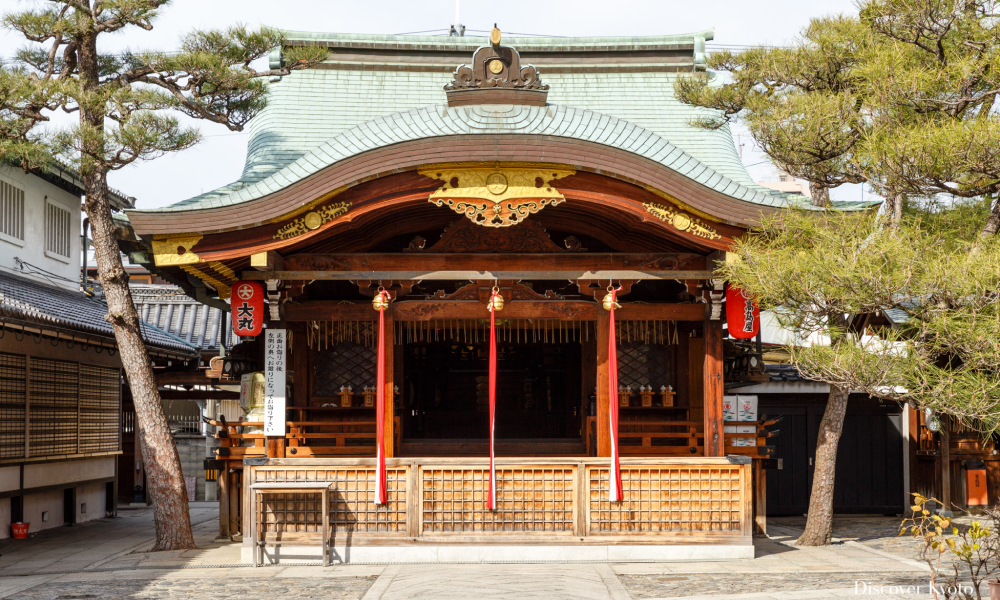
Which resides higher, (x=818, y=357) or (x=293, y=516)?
(x=818, y=357)

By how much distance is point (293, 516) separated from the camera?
11.0m

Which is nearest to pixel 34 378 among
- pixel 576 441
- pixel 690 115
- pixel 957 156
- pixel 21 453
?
pixel 21 453

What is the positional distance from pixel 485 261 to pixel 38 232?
977 centimetres

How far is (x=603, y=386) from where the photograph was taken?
11.5 m

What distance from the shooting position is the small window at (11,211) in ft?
51.1

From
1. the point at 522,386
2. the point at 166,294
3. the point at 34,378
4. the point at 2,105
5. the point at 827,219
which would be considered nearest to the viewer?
the point at 827,219

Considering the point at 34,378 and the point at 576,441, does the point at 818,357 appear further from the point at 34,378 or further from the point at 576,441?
the point at 34,378

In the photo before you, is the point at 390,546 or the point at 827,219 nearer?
the point at 827,219

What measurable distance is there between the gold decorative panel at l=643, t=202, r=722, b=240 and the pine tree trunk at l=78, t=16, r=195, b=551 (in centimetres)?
679

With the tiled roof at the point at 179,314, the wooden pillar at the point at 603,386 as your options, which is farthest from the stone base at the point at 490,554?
the tiled roof at the point at 179,314

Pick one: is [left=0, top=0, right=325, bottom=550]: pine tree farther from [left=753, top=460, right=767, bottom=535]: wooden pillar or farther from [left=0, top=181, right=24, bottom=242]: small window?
[left=753, top=460, right=767, bottom=535]: wooden pillar

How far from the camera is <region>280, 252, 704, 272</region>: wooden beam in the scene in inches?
454

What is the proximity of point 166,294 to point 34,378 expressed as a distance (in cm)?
887

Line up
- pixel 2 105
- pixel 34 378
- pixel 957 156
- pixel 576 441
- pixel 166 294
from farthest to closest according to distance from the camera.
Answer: pixel 166 294, pixel 34 378, pixel 576 441, pixel 2 105, pixel 957 156
